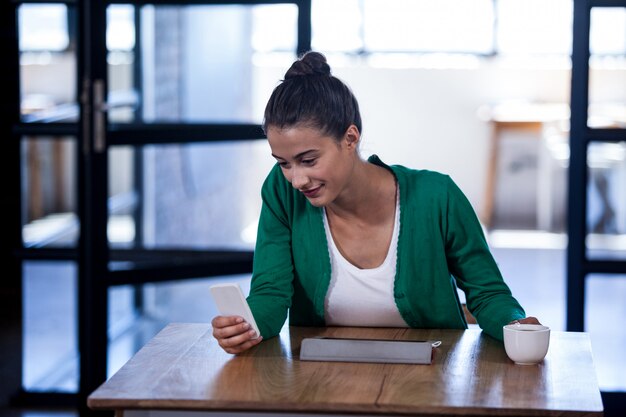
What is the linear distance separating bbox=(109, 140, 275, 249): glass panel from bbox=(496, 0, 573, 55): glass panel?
413cm

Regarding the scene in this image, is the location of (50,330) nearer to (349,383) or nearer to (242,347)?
(242,347)

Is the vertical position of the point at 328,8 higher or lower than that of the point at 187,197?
higher

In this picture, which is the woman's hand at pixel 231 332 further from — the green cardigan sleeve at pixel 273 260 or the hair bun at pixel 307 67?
the hair bun at pixel 307 67

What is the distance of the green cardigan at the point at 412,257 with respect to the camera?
6.48ft

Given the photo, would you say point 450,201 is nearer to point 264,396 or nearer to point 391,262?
point 391,262

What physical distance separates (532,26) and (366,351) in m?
6.37

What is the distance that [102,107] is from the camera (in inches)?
113

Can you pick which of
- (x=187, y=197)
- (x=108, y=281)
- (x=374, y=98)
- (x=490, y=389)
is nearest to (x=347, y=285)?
(x=490, y=389)

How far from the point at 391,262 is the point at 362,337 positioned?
197mm

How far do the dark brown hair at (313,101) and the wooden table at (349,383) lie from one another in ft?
1.26

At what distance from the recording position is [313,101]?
1.88 meters

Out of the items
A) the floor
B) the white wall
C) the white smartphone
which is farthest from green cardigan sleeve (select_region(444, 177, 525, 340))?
the white wall

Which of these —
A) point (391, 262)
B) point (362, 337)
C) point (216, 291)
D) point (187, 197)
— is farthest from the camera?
point (187, 197)

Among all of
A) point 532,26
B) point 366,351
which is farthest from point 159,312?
point 532,26
